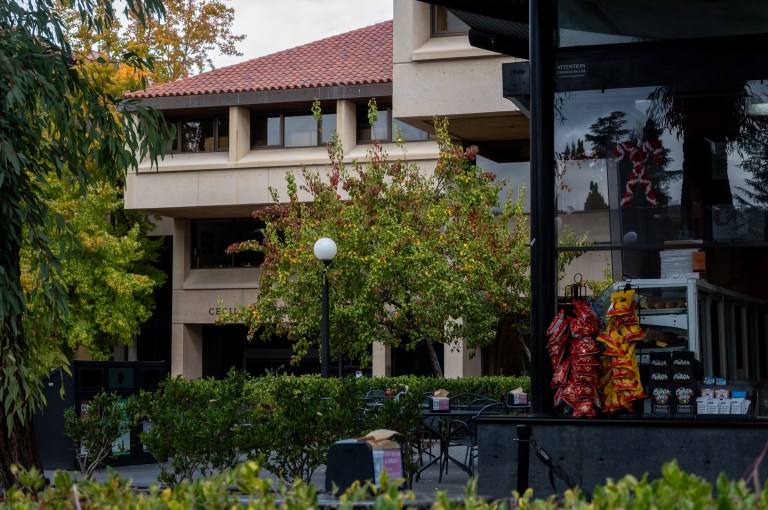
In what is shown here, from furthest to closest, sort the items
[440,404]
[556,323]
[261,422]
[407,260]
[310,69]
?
[310,69] < [407,260] < [440,404] < [261,422] < [556,323]

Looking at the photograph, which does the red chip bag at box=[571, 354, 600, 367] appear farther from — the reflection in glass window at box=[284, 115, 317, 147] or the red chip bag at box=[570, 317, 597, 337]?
the reflection in glass window at box=[284, 115, 317, 147]

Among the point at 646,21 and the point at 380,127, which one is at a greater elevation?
the point at 380,127

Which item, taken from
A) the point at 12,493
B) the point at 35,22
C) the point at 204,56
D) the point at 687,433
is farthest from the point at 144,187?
the point at 12,493

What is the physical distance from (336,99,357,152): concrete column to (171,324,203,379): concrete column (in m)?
8.91

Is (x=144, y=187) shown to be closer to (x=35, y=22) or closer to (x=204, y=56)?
(x=204, y=56)

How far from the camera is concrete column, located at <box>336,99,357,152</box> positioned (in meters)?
34.9

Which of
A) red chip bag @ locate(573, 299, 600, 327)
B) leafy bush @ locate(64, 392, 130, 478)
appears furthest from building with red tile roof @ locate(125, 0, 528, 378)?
red chip bag @ locate(573, 299, 600, 327)

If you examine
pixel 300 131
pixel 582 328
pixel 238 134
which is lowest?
pixel 582 328

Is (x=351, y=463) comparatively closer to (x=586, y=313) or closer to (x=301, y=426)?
(x=586, y=313)

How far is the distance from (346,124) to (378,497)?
1236 inches

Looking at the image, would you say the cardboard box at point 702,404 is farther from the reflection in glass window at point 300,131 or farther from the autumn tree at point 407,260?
the reflection in glass window at point 300,131

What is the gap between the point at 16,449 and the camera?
10.9 metres

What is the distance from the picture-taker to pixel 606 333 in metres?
10.2

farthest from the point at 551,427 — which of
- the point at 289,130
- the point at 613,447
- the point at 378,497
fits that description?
the point at 289,130
